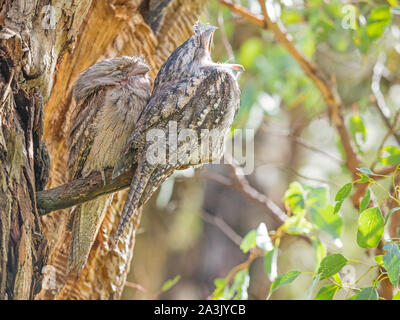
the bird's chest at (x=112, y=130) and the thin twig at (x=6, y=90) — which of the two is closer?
the thin twig at (x=6, y=90)

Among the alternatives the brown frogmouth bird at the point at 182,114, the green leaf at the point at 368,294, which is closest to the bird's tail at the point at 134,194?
the brown frogmouth bird at the point at 182,114

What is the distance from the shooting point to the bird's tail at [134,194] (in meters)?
1.77

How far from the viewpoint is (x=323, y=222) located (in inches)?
96.0

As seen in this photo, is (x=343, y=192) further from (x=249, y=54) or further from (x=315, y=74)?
(x=249, y=54)

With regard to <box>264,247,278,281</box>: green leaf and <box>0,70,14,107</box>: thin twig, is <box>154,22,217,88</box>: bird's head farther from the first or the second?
<box>264,247,278,281</box>: green leaf

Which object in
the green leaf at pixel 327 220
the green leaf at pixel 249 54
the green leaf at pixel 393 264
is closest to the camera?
the green leaf at pixel 393 264

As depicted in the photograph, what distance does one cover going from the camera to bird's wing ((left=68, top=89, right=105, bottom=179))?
1993 millimetres

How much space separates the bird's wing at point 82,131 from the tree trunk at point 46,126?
114mm

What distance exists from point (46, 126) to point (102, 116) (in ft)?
1.37

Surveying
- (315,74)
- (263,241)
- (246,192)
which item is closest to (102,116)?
(263,241)

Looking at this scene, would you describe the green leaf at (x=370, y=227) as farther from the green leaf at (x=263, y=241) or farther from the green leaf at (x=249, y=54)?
the green leaf at (x=249, y=54)

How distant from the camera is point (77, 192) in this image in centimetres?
182

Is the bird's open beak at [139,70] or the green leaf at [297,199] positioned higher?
the bird's open beak at [139,70]

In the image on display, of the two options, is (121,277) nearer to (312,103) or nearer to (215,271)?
(312,103)
